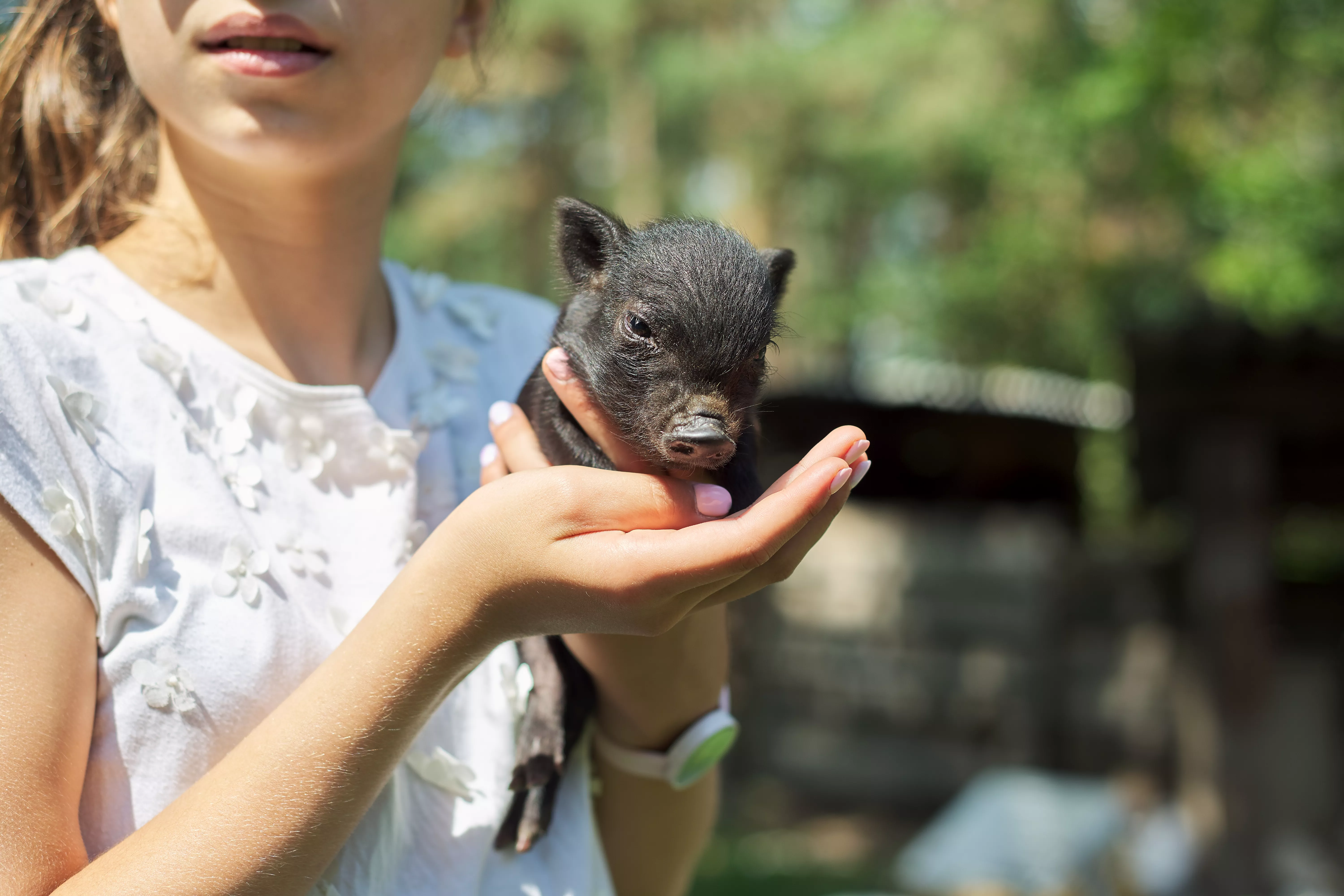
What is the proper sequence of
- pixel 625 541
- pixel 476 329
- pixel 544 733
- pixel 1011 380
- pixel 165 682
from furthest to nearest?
pixel 1011 380 < pixel 476 329 < pixel 544 733 < pixel 165 682 < pixel 625 541

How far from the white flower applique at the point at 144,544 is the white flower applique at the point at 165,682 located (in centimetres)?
11

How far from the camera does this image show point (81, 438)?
5.00 ft

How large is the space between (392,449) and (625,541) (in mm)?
627

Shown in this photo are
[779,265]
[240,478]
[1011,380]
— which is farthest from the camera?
[1011,380]

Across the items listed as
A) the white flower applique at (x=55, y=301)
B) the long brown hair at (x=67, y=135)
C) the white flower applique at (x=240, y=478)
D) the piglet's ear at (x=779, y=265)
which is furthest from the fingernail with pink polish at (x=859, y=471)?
the long brown hair at (x=67, y=135)

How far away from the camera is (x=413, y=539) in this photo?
1874 mm

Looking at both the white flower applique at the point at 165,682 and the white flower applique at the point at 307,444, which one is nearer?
the white flower applique at the point at 165,682

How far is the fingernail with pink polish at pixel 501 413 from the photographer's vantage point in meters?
1.73

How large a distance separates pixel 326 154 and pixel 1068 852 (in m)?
7.48

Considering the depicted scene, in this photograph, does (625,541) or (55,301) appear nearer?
(625,541)

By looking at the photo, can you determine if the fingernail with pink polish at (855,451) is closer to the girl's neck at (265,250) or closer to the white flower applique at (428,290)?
the girl's neck at (265,250)

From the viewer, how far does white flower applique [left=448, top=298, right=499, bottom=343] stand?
2.25m

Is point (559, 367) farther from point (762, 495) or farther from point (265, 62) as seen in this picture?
point (265, 62)

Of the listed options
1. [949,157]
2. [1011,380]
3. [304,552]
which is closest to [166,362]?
[304,552]
